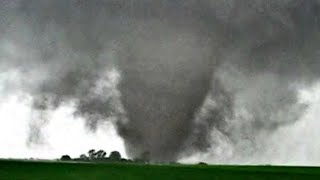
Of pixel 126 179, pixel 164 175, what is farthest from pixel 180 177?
pixel 126 179

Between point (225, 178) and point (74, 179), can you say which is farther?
point (225, 178)

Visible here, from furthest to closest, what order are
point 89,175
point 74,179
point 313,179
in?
point 313,179
point 89,175
point 74,179

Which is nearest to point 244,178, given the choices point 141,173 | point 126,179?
point 141,173

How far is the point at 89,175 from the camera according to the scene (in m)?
48.7

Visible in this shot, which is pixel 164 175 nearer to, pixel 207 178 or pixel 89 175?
pixel 207 178

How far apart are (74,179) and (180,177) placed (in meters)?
11.0

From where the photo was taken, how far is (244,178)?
180ft

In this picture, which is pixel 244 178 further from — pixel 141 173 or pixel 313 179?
pixel 141 173

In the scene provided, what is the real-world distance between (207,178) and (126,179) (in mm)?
8289

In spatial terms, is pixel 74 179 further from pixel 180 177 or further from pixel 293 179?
pixel 293 179

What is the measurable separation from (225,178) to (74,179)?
15689 mm

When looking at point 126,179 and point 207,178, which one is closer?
point 126,179

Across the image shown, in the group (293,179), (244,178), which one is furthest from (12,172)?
(293,179)

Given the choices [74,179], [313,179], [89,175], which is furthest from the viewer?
[313,179]
